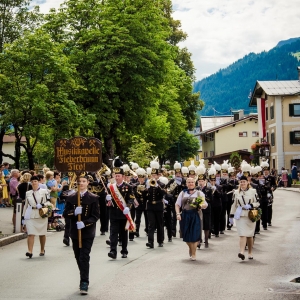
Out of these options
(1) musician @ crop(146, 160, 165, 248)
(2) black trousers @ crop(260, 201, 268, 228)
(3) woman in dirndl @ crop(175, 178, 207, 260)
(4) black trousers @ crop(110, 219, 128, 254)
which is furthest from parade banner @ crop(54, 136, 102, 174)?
(2) black trousers @ crop(260, 201, 268, 228)

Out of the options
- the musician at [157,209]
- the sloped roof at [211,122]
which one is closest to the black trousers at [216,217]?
the musician at [157,209]

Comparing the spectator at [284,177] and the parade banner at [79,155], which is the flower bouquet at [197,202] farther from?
the spectator at [284,177]

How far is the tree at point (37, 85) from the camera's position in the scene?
35.2 m

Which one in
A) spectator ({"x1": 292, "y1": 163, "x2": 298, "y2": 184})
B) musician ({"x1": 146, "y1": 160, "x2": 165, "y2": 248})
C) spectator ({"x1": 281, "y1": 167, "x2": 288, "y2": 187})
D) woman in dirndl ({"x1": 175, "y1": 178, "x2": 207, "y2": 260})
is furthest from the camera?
spectator ({"x1": 292, "y1": 163, "x2": 298, "y2": 184})

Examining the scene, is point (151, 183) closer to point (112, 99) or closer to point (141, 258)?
point (141, 258)

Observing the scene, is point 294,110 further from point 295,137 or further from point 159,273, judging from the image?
point 159,273

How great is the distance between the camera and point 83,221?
430 inches

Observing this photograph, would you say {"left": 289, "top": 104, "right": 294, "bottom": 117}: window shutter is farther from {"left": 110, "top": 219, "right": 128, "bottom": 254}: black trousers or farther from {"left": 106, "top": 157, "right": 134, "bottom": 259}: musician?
{"left": 110, "top": 219, "right": 128, "bottom": 254}: black trousers

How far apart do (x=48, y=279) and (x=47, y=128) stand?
25164mm

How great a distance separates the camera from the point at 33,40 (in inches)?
1411

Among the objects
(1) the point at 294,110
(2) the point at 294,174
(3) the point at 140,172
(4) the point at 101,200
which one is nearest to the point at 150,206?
(3) the point at 140,172

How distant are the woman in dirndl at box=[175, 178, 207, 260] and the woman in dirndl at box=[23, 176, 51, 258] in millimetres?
2989

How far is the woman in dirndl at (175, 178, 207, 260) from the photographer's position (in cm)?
1421

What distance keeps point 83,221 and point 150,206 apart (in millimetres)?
6354
